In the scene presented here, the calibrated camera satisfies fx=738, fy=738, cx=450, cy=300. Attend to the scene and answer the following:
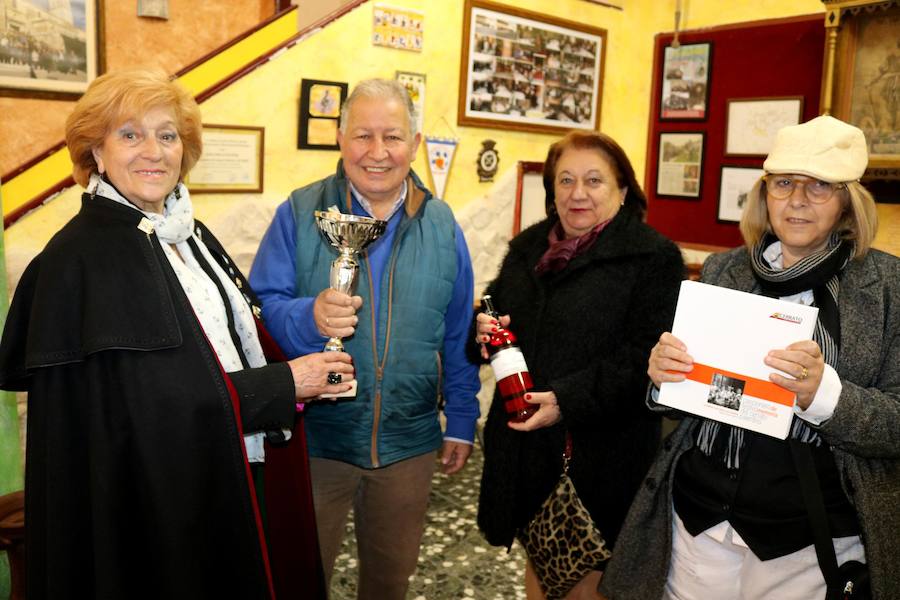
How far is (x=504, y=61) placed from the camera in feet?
16.3

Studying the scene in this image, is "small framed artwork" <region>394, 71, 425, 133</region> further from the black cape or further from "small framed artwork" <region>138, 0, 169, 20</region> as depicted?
the black cape

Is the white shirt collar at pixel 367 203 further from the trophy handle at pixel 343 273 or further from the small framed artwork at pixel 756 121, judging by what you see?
the small framed artwork at pixel 756 121

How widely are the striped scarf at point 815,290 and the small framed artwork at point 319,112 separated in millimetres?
2901

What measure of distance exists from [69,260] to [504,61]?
3849 millimetres

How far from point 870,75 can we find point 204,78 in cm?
367

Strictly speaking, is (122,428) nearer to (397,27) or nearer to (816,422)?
(816,422)

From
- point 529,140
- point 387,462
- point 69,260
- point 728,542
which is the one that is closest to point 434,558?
point 387,462

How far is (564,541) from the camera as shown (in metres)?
2.25

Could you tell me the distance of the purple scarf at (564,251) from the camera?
2338 millimetres

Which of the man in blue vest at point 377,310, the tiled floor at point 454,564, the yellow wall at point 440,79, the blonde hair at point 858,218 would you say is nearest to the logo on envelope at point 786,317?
the blonde hair at point 858,218

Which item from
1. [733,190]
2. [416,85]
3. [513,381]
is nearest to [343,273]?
[513,381]

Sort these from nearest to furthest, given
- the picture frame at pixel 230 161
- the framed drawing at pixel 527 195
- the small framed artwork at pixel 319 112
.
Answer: the picture frame at pixel 230 161 → the small framed artwork at pixel 319 112 → the framed drawing at pixel 527 195

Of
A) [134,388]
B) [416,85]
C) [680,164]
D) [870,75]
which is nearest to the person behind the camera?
[134,388]

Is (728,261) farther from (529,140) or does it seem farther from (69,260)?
(529,140)
